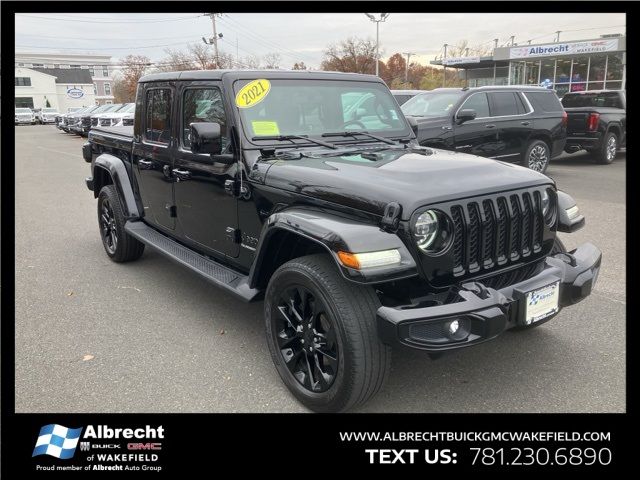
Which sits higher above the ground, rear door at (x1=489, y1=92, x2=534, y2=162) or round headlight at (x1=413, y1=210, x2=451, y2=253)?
rear door at (x1=489, y1=92, x2=534, y2=162)

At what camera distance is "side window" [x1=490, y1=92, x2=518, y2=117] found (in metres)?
10.1

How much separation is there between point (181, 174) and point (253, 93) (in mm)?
968

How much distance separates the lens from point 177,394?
3246 millimetres

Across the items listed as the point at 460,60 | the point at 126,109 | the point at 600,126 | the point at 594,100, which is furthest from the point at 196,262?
the point at 460,60

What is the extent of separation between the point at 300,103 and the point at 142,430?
2.45 metres

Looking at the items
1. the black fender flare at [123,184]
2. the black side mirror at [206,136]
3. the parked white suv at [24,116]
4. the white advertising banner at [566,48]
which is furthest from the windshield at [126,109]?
Answer: the parked white suv at [24,116]

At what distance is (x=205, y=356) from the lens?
3.71 meters

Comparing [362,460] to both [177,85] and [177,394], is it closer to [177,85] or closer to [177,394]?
[177,394]

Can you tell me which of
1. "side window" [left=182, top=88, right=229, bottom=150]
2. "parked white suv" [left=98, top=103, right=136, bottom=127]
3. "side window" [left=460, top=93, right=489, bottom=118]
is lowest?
"side window" [left=182, top=88, right=229, bottom=150]

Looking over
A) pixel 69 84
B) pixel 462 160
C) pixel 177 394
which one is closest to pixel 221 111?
pixel 462 160

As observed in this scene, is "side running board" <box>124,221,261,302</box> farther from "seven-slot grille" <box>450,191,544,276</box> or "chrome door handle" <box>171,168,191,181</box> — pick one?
"seven-slot grille" <box>450,191,544,276</box>

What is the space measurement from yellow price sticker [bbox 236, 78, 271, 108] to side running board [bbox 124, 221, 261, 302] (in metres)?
1.21

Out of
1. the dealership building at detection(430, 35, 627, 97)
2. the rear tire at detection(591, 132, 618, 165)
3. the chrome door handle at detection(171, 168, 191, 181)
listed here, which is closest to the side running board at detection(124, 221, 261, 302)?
the chrome door handle at detection(171, 168, 191, 181)

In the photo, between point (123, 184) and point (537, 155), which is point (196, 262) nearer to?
point (123, 184)
